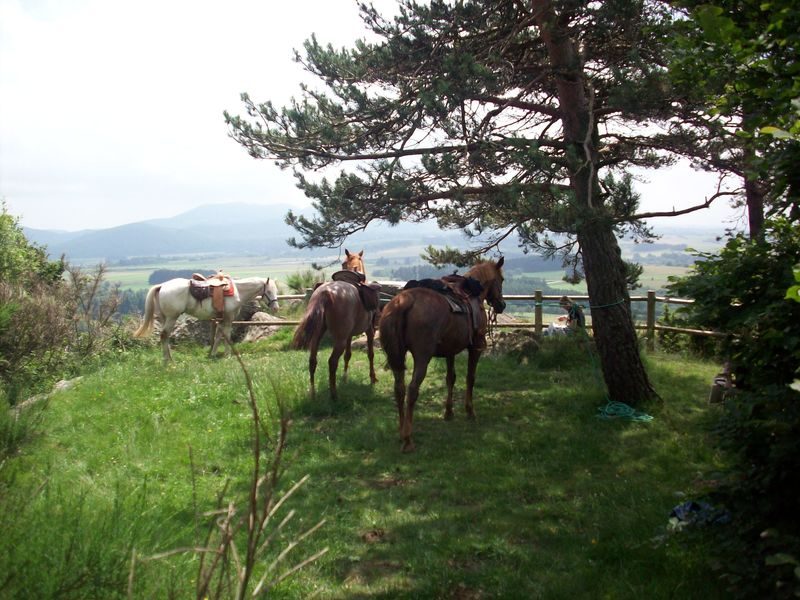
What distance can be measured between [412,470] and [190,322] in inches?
428

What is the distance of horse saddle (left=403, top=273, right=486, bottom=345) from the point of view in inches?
277

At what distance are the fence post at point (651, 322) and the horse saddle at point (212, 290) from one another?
924cm

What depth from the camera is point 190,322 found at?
14938mm

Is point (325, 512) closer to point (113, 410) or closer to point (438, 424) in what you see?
point (438, 424)

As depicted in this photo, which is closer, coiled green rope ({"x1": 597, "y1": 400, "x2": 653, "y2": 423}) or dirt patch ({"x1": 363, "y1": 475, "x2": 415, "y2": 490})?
dirt patch ({"x1": 363, "y1": 475, "x2": 415, "y2": 490})

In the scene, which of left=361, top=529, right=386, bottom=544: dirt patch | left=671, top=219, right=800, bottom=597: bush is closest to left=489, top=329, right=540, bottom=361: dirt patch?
left=361, top=529, right=386, bottom=544: dirt patch

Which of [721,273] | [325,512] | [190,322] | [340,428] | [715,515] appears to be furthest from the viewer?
Answer: [190,322]

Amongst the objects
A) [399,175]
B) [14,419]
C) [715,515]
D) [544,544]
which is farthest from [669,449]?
[14,419]

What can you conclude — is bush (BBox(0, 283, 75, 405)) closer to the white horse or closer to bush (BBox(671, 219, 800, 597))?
the white horse

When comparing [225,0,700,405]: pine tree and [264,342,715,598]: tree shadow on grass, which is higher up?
[225,0,700,405]: pine tree

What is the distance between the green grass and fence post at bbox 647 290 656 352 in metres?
3.31

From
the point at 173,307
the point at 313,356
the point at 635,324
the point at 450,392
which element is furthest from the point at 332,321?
the point at 635,324

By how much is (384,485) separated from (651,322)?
9.39 metres

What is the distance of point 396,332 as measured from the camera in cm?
639
